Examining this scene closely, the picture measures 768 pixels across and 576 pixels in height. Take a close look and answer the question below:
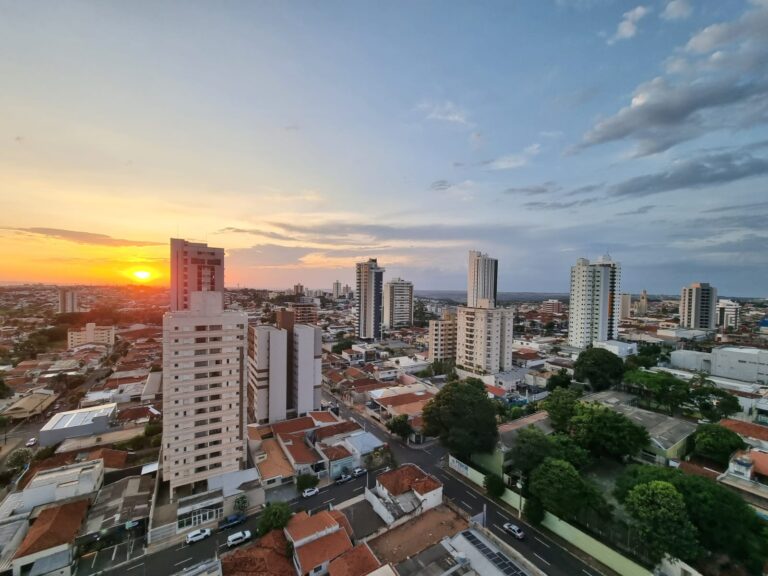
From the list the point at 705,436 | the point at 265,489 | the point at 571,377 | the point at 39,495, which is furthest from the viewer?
the point at 571,377

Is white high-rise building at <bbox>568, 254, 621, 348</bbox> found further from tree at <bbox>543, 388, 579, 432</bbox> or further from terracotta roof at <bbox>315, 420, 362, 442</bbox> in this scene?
terracotta roof at <bbox>315, 420, 362, 442</bbox>

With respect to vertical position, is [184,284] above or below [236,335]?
above

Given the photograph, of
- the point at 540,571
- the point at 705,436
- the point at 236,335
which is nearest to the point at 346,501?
the point at 540,571

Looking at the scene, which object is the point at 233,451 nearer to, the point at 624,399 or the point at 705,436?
the point at 705,436

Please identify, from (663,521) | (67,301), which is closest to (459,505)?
Answer: (663,521)

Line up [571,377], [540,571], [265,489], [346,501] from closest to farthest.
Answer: [540,571] < [346,501] < [265,489] < [571,377]

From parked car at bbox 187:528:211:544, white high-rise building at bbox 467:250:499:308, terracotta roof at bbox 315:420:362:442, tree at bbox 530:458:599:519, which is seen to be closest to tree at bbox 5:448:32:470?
parked car at bbox 187:528:211:544

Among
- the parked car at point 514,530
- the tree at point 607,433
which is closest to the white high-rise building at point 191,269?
the parked car at point 514,530

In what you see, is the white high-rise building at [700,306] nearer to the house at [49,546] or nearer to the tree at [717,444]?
the tree at [717,444]
